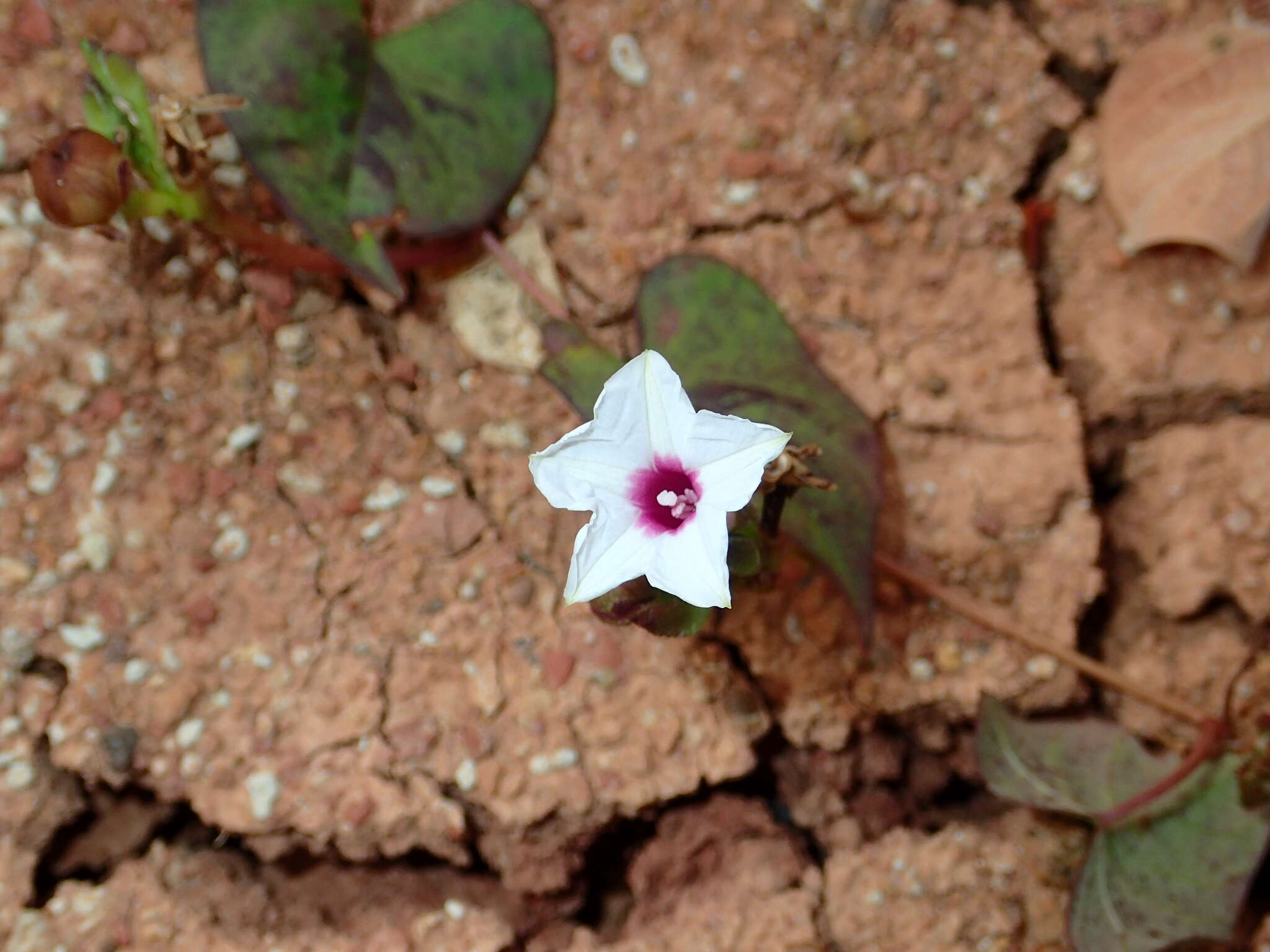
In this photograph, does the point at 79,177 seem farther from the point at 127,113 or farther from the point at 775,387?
the point at 775,387

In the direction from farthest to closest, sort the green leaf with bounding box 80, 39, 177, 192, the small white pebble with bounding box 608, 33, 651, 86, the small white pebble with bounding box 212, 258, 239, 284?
the small white pebble with bounding box 608, 33, 651, 86
the small white pebble with bounding box 212, 258, 239, 284
the green leaf with bounding box 80, 39, 177, 192

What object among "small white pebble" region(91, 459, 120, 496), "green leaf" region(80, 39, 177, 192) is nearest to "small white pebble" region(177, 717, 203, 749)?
"small white pebble" region(91, 459, 120, 496)

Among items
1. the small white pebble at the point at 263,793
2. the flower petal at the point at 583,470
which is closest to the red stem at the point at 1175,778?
the flower petal at the point at 583,470

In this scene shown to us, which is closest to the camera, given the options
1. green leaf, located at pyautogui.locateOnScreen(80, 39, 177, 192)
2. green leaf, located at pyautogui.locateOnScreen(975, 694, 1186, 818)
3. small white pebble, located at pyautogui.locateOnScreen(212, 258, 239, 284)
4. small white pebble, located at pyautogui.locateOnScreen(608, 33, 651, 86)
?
green leaf, located at pyautogui.locateOnScreen(80, 39, 177, 192)

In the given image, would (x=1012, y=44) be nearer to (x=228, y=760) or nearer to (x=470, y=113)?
(x=470, y=113)

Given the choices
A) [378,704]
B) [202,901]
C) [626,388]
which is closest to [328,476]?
[378,704]

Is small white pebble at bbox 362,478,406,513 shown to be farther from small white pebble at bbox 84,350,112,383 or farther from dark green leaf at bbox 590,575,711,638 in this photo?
dark green leaf at bbox 590,575,711,638
